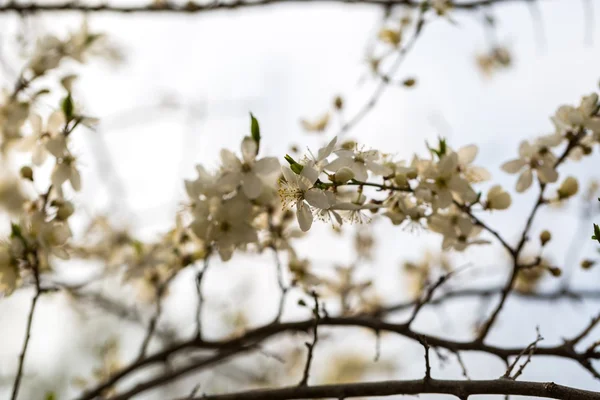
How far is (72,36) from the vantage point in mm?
2127

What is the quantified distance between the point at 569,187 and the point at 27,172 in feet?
5.38

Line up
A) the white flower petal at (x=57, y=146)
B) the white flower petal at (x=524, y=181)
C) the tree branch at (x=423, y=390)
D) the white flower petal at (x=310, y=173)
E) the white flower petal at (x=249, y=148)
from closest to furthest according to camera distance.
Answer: the tree branch at (x=423, y=390) < the white flower petal at (x=310, y=173) < the white flower petal at (x=249, y=148) < the white flower petal at (x=57, y=146) < the white flower petal at (x=524, y=181)

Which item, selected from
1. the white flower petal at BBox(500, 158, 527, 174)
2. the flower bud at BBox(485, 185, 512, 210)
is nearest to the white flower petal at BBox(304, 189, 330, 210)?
the flower bud at BBox(485, 185, 512, 210)

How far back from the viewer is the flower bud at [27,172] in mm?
1557

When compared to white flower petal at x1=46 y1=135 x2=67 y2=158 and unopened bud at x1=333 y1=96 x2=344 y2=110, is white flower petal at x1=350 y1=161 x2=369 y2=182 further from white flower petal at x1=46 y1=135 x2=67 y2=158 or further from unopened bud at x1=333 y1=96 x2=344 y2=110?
white flower petal at x1=46 y1=135 x2=67 y2=158

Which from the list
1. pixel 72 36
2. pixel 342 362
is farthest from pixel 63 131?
pixel 342 362

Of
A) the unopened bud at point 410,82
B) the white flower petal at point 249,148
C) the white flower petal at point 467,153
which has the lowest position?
the white flower petal at point 249,148

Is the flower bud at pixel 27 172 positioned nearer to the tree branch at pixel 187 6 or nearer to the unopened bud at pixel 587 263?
the tree branch at pixel 187 6

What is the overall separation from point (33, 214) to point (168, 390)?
4.32 metres

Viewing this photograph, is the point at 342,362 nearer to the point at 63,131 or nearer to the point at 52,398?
the point at 52,398

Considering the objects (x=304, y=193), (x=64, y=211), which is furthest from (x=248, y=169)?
(x=64, y=211)

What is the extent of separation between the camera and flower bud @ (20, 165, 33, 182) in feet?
5.11

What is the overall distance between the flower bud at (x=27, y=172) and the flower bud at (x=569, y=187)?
162 cm

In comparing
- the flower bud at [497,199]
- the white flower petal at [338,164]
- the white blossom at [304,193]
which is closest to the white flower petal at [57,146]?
Result: the white blossom at [304,193]
